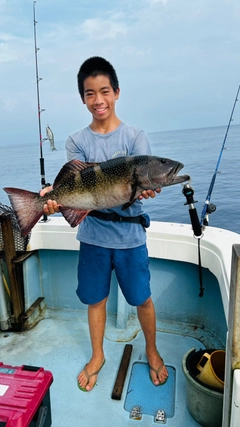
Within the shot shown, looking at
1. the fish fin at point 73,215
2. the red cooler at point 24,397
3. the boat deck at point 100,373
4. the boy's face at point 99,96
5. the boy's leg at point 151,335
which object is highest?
the boy's face at point 99,96

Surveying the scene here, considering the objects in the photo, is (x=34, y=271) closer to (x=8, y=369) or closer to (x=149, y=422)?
(x=8, y=369)

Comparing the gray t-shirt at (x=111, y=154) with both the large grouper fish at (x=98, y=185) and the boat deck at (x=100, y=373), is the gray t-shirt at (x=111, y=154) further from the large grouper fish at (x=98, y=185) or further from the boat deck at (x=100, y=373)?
the boat deck at (x=100, y=373)

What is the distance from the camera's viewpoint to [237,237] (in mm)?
2959

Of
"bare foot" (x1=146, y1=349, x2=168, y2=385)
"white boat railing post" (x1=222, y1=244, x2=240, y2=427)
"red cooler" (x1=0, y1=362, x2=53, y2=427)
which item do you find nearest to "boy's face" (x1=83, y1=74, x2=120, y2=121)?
A: "white boat railing post" (x1=222, y1=244, x2=240, y2=427)

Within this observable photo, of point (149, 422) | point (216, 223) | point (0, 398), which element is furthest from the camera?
point (216, 223)

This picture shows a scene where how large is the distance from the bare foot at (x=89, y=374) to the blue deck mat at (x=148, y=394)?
297 mm

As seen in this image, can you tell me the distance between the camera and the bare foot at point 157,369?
271cm

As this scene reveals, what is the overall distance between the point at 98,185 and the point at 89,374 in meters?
1.67

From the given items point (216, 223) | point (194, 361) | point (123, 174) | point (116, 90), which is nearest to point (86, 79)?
point (116, 90)

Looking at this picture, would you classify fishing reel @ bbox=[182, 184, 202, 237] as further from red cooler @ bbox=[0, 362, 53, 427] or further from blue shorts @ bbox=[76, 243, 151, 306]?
red cooler @ bbox=[0, 362, 53, 427]

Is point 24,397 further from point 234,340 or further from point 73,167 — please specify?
point 73,167

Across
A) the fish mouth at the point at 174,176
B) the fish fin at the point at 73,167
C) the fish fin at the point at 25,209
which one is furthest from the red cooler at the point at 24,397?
the fish mouth at the point at 174,176

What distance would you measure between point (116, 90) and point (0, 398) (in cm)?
211

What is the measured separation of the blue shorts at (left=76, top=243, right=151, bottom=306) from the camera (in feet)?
8.18
